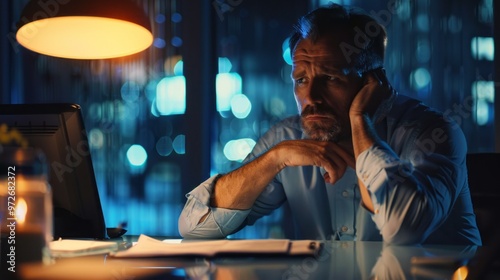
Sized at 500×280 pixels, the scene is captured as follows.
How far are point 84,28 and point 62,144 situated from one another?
65cm

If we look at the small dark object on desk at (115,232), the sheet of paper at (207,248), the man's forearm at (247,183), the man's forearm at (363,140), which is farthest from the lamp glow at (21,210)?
the man's forearm at (363,140)

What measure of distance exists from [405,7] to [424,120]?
156 cm

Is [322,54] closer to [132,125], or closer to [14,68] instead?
[132,125]

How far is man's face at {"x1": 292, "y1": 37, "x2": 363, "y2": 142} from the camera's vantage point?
1.65 m

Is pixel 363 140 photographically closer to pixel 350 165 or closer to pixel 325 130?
pixel 350 165

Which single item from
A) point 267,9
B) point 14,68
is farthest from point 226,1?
point 14,68

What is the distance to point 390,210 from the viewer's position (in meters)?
1.33

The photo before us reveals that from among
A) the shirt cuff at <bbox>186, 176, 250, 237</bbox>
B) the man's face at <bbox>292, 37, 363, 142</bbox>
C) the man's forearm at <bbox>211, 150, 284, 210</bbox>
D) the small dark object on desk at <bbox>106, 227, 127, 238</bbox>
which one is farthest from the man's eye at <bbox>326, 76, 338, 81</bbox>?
the small dark object on desk at <bbox>106, 227, 127, 238</bbox>

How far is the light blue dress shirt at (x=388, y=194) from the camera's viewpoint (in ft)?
4.35

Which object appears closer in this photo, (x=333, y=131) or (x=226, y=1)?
(x=333, y=131)

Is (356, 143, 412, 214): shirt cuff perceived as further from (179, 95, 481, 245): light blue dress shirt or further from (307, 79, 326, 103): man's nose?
(307, 79, 326, 103): man's nose

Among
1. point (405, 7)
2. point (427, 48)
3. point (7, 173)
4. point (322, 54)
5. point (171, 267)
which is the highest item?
point (405, 7)

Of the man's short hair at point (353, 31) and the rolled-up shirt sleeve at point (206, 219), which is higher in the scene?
the man's short hair at point (353, 31)

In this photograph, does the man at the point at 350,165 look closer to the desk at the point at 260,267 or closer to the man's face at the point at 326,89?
the man's face at the point at 326,89
